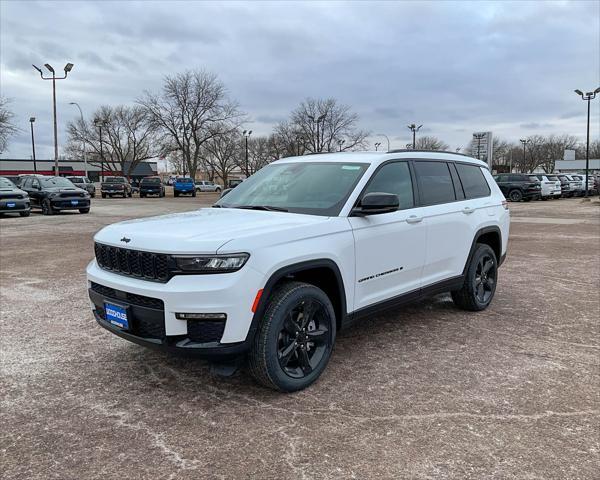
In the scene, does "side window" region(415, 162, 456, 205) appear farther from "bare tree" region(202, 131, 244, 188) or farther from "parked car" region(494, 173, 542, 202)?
"bare tree" region(202, 131, 244, 188)

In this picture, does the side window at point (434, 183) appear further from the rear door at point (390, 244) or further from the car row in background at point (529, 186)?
the car row in background at point (529, 186)

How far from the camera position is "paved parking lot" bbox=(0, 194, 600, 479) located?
2805 mm

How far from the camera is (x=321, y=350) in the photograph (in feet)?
12.6

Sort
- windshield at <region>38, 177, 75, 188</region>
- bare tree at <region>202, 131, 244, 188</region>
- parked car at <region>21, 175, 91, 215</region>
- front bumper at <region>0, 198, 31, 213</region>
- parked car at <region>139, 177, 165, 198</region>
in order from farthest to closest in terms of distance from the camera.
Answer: bare tree at <region>202, 131, 244, 188</region> < parked car at <region>139, 177, 165, 198</region> < windshield at <region>38, 177, 75, 188</region> < parked car at <region>21, 175, 91, 215</region> < front bumper at <region>0, 198, 31, 213</region>

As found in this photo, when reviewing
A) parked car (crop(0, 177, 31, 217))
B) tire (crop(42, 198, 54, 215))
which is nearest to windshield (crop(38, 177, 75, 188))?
tire (crop(42, 198, 54, 215))

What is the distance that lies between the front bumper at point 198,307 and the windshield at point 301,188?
1117mm

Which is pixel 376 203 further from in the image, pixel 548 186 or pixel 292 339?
pixel 548 186

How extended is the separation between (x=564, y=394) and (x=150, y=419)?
9.56ft

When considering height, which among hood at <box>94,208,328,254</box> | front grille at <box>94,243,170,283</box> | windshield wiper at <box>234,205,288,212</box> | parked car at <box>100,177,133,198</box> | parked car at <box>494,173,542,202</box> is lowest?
front grille at <box>94,243,170,283</box>

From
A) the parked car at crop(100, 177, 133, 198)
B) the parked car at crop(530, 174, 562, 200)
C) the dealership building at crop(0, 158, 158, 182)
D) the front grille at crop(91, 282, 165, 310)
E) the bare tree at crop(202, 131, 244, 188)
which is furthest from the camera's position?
the dealership building at crop(0, 158, 158, 182)

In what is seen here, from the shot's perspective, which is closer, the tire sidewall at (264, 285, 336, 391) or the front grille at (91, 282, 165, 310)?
the front grille at (91, 282, 165, 310)

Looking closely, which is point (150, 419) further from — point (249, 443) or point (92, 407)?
point (249, 443)

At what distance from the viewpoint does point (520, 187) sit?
102ft

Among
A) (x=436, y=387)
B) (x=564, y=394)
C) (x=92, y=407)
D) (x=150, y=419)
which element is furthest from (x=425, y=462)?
(x=92, y=407)
